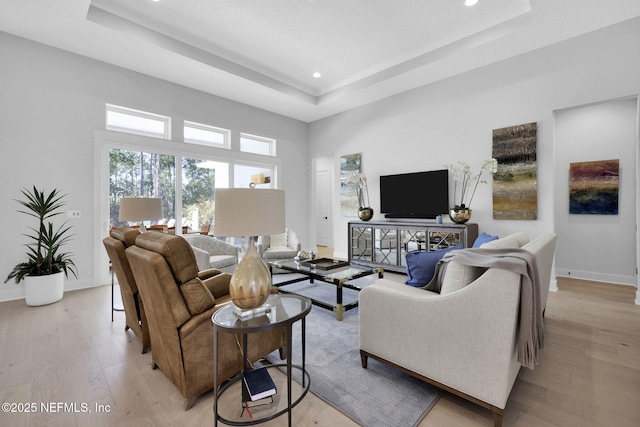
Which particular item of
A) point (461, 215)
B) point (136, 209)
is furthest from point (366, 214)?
point (136, 209)

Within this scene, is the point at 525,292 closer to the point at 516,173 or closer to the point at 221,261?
the point at 516,173

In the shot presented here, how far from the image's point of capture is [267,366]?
171cm

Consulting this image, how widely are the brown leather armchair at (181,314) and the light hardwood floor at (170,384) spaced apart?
0.20 meters

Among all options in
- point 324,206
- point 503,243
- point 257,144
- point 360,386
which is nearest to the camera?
point 360,386

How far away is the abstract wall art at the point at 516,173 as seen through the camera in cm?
388

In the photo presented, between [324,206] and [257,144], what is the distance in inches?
105

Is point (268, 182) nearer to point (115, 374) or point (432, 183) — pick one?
point (432, 183)

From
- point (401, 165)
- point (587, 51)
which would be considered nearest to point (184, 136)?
point (401, 165)

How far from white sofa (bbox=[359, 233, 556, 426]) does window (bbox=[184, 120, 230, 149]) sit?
4567 millimetres

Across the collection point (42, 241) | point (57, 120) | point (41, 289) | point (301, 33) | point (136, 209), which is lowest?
point (41, 289)

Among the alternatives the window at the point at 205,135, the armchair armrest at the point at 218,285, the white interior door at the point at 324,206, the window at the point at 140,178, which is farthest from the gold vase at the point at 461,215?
the window at the point at 140,178

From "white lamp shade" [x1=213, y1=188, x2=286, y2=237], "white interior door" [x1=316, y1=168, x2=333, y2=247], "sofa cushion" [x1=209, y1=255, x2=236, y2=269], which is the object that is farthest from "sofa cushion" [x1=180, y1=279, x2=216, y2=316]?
"white interior door" [x1=316, y1=168, x2=333, y2=247]

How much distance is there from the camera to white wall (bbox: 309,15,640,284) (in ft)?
11.2

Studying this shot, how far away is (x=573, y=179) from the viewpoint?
432 centimetres
